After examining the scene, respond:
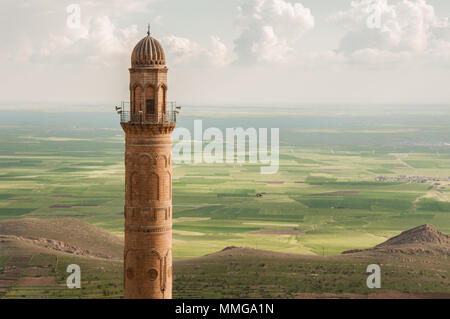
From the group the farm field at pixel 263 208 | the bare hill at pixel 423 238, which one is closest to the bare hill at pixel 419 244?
the bare hill at pixel 423 238

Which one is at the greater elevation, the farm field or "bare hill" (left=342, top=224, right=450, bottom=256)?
the farm field

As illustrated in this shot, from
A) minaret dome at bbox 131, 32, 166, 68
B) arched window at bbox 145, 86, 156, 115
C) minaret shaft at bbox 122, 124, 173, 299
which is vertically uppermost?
minaret dome at bbox 131, 32, 166, 68

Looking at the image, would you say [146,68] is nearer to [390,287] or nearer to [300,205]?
[390,287]

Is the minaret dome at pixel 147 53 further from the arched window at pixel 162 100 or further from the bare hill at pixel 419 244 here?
the bare hill at pixel 419 244

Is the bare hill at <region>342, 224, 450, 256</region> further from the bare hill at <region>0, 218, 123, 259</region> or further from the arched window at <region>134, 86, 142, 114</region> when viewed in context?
the arched window at <region>134, 86, 142, 114</region>

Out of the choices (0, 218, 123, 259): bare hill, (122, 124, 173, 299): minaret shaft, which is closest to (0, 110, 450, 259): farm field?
(0, 218, 123, 259): bare hill

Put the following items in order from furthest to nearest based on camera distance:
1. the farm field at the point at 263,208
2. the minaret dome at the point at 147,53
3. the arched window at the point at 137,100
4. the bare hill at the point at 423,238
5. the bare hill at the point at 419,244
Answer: the farm field at the point at 263,208, the bare hill at the point at 423,238, the bare hill at the point at 419,244, the arched window at the point at 137,100, the minaret dome at the point at 147,53

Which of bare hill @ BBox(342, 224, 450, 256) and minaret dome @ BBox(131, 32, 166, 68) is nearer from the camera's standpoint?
minaret dome @ BBox(131, 32, 166, 68)
